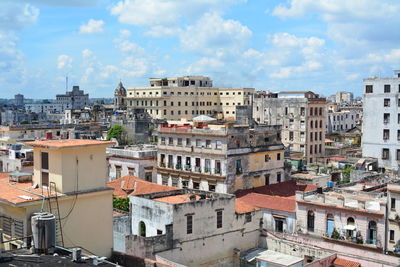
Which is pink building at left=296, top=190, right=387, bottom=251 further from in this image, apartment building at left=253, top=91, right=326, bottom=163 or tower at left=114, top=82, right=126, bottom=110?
tower at left=114, top=82, right=126, bottom=110

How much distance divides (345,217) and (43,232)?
27856 mm

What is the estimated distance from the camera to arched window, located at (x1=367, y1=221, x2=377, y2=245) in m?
39.8

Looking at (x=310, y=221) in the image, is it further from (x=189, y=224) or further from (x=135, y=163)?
(x=135, y=163)

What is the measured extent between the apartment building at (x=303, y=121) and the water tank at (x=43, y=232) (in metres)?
71.2

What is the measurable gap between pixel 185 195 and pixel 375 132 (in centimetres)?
4481

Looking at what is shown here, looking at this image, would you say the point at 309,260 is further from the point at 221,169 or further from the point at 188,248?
the point at 221,169

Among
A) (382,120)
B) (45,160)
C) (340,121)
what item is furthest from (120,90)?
(45,160)

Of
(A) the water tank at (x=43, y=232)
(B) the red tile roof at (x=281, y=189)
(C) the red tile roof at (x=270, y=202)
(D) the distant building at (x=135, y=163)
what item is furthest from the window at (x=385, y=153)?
(A) the water tank at (x=43, y=232)

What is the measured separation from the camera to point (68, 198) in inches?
964

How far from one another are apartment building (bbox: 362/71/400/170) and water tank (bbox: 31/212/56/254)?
209 ft

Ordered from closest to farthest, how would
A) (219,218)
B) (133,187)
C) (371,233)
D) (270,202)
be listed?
1. (371,233)
2. (219,218)
3. (270,202)
4. (133,187)

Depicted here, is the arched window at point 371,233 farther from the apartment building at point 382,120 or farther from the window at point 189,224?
the apartment building at point 382,120

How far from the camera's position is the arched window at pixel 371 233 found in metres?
39.8

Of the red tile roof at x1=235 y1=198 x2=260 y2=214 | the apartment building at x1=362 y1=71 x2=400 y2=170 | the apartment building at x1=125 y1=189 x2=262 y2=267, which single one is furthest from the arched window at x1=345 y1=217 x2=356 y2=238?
the apartment building at x1=362 y1=71 x2=400 y2=170
